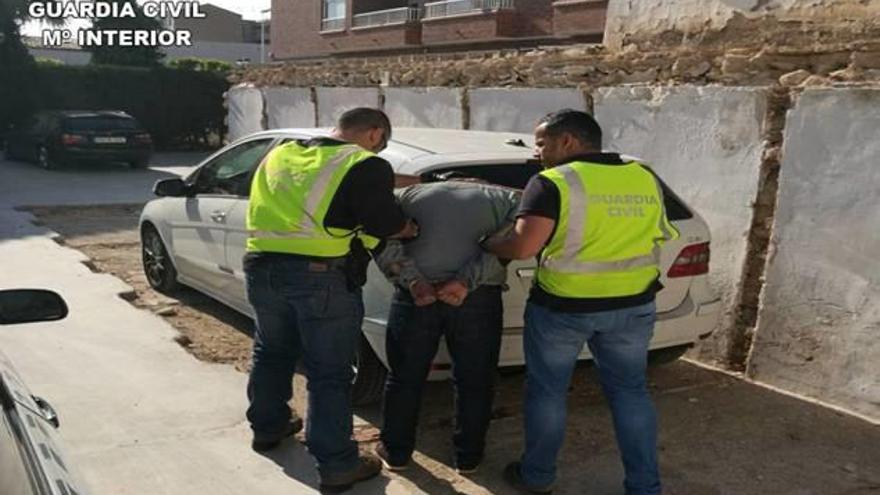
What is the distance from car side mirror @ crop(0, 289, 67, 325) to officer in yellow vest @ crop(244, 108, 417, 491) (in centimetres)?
109

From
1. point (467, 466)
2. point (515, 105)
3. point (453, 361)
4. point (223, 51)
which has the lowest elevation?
point (467, 466)

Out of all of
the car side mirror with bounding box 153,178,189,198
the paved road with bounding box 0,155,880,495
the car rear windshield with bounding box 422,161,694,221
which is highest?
the car rear windshield with bounding box 422,161,694,221

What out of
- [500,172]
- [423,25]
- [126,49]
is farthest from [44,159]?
[500,172]

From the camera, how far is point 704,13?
698cm

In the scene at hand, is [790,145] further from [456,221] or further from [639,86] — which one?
[456,221]

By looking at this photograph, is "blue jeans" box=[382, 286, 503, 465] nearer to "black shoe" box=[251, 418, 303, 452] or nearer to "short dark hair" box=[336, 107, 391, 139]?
"black shoe" box=[251, 418, 303, 452]

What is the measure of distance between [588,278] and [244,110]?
43.8ft

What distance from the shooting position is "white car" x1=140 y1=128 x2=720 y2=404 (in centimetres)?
415

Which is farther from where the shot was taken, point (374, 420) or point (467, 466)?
point (374, 420)

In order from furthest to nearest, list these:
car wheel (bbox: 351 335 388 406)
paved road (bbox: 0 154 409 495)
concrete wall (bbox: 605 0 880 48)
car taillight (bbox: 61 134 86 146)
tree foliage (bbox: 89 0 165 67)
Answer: tree foliage (bbox: 89 0 165 67) < car taillight (bbox: 61 134 86 146) < concrete wall (bbox: 605 0 880 48) < car wheel (bbox: 351 335 388 406) < paved road (bbox: 0 154 409 495)

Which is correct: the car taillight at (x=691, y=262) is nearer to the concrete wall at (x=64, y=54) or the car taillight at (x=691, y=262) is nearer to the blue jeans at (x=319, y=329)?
the blue jeans at (x=319, y=329)

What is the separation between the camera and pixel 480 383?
3809 millimetres

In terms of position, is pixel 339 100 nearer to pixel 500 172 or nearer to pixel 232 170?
pixel 232 170

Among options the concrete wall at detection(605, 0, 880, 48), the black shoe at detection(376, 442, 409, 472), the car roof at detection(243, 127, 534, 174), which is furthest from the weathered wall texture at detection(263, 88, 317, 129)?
the black shoe at detection(376, 442, 409, 472)
